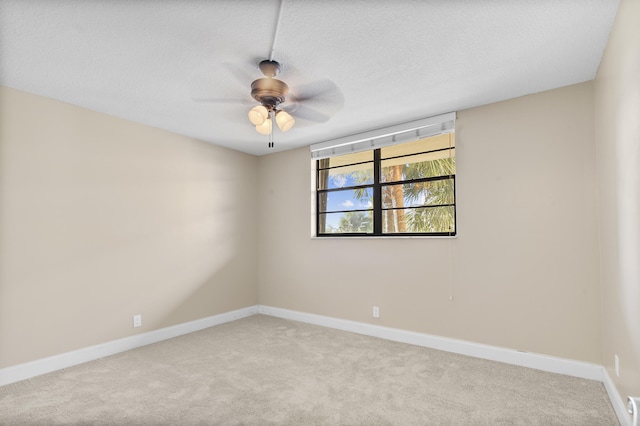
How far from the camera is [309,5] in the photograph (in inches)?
70.3

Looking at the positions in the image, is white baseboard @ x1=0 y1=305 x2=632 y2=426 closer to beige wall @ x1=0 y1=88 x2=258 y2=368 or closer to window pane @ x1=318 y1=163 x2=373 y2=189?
beige wall @ x1=0 y1=88 x2=258 y2=368

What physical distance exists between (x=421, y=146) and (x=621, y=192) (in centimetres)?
193

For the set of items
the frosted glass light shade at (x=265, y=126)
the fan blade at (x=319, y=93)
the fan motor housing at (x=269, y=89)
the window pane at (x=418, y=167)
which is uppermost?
the fan blade at (x=319, y=93)

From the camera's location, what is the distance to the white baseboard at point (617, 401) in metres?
1.88

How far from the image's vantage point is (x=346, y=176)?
434 centimetres

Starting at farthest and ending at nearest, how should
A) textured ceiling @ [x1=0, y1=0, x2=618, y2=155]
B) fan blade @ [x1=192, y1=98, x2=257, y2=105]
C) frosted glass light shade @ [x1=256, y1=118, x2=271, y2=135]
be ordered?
fan blade @ [x1=192, y1=98, x2=257, y2=105]
frosted glass light shade @ [x1=256, y1=118, x2=271, y2=135]
textured ceiling @ [x1=0, y1=0, x2=618, y2=155]

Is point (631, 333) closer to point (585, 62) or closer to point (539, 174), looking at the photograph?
point (539, 174)

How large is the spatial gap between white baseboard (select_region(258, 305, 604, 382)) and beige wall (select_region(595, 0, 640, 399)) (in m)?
0.22

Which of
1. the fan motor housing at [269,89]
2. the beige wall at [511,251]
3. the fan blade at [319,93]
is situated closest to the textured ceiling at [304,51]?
the fan blade at [319,93]

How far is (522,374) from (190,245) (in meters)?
3.64

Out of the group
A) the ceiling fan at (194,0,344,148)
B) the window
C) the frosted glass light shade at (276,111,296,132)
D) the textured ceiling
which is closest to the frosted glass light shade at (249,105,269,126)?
the ceiling fan at (194,0,344,148)

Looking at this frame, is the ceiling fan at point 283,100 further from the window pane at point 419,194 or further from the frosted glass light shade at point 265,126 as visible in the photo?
the window pane at point 419,194

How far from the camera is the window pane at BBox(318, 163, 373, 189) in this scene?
13.5 ft

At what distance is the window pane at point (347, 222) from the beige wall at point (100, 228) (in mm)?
1328
